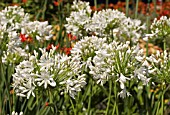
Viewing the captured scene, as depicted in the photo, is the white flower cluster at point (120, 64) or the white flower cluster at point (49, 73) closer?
the white flower cluster at point (49, 73)

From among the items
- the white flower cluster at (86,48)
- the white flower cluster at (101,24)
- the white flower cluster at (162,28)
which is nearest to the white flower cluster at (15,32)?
the white flower cluster at (101,24)

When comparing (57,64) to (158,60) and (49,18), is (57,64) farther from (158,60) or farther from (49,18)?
(49,18)

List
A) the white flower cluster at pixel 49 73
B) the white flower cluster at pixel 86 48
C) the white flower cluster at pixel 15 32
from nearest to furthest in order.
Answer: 1. the white flower cluster at pixel 49 73
2. the white flower cluster at pixel 86 48
3. the white flower cluster at pixel 15 32

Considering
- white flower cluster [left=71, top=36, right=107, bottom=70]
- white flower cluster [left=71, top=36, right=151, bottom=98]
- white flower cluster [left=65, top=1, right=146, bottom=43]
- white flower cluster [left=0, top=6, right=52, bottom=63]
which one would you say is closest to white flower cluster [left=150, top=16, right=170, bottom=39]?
white flower cluster [left=65, top=1, right=146, bottom=43]

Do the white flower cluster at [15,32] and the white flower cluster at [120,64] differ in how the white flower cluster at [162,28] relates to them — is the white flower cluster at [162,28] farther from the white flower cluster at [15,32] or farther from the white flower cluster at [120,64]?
the white flower cluster at [15,32]

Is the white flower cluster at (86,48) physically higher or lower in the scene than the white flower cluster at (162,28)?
lower

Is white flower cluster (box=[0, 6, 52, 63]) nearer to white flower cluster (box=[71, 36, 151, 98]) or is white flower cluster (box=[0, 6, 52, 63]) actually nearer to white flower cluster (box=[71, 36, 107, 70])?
white flower cluster (box=[71, 36, 107, 70])

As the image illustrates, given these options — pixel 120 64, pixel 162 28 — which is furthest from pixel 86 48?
pixel 162 28

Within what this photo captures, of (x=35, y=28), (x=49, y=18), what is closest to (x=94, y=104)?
(x=35, y=28)
